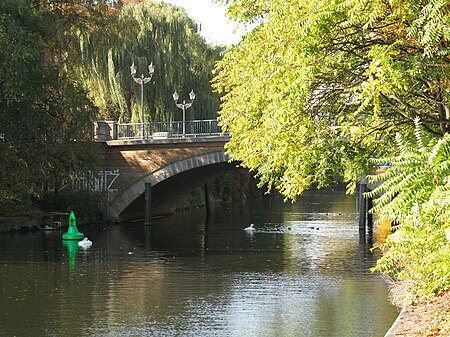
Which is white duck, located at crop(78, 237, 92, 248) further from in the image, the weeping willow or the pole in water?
the weeping willow

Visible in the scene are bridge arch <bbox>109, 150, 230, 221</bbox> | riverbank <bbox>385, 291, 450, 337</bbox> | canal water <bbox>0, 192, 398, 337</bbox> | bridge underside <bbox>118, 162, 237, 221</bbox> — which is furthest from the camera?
bridge underside <bbox>118, 162, 237, 221</bbox>

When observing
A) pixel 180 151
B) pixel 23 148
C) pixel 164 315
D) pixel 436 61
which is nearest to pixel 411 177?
pixel 436 61

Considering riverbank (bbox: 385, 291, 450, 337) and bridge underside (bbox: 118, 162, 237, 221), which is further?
bridge underside (bbox: 118, 162, 237, 221)

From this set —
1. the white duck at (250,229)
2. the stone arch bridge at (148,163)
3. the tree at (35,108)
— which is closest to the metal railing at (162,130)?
the stone arch bridge at (148,163)

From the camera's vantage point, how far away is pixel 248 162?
55.2 ft

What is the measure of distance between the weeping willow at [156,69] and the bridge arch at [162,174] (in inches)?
147

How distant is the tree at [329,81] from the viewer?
1234cm

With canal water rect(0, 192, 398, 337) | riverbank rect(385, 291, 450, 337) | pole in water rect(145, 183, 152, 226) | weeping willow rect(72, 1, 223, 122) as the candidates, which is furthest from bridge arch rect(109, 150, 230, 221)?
riverbank rect(385, 291, 450, 337)

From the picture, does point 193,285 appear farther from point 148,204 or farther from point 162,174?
point 162,174

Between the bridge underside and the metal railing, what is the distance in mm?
1698

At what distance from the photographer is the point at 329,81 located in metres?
15.3

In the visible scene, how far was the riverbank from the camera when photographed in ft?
36.7

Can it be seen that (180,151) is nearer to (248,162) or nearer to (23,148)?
(23,148)

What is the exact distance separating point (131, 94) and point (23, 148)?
1190 centimetres
